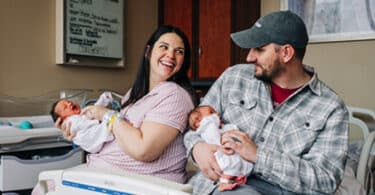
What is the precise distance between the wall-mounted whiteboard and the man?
1.43 m

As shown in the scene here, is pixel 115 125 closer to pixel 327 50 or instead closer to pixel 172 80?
pixel 172 80

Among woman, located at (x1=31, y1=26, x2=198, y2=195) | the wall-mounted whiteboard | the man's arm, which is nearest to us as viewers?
the man's arm

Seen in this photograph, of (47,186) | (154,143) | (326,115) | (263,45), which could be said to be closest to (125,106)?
(154,143)

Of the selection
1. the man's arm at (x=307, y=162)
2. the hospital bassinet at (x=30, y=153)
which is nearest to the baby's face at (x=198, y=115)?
the man's arm at (x=307, y=162)

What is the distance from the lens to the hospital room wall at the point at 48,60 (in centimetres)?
236

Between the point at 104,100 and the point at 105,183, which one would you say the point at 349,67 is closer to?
the point at 104,100

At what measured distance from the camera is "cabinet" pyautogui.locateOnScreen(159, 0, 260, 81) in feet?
8.86

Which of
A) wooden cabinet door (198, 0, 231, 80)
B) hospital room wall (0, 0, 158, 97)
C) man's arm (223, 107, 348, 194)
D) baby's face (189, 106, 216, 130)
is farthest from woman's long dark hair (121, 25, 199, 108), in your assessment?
wooden cabinet door (198, 0, 231, 80)

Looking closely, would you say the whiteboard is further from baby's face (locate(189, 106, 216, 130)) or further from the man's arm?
the man's arm

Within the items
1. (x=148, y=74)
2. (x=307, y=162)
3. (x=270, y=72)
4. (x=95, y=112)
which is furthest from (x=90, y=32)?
(x=307, y=162)

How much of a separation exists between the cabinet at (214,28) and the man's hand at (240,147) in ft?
4.98

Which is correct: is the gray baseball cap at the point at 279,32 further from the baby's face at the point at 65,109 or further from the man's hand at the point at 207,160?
the baby's face at the point at 65,109

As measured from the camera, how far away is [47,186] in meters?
1.22

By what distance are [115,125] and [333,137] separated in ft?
2.34
